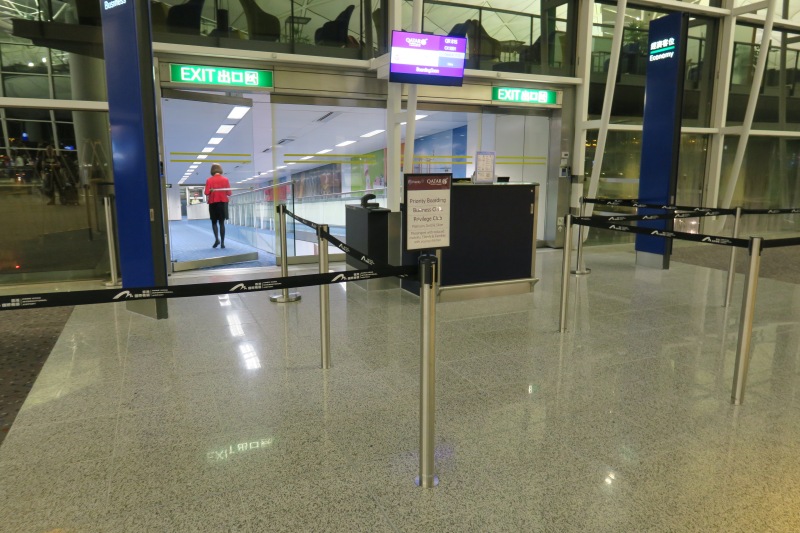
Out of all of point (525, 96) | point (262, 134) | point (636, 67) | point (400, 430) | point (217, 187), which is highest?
point (636, 67)

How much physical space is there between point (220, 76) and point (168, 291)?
18.7ft

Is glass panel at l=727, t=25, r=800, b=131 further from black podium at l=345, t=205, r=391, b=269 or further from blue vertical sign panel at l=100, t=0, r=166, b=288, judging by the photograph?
blue vertical sign panel at l=100, t=0, r=166, b=288

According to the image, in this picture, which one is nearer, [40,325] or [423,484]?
[423,484]

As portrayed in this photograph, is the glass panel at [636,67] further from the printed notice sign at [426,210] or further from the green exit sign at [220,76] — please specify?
the printed notice sign at [426,210]

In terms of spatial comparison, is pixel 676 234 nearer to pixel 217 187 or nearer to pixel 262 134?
pixel 262 134

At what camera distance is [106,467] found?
256cm

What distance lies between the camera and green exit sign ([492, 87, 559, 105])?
9047 millimetres

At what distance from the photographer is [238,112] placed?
8.10 meters

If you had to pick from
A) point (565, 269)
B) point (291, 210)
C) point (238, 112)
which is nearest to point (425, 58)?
point (238, 112)

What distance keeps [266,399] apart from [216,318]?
2.20 metres

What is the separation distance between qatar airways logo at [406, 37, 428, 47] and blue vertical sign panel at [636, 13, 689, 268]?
3.71m

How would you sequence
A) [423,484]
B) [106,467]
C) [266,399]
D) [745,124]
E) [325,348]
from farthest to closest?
[745,124], [325,348], [266,399], [106,467], [423,484]

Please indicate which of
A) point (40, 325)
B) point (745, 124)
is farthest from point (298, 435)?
point (745, 124)

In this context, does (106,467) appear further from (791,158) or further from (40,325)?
(791,158)
